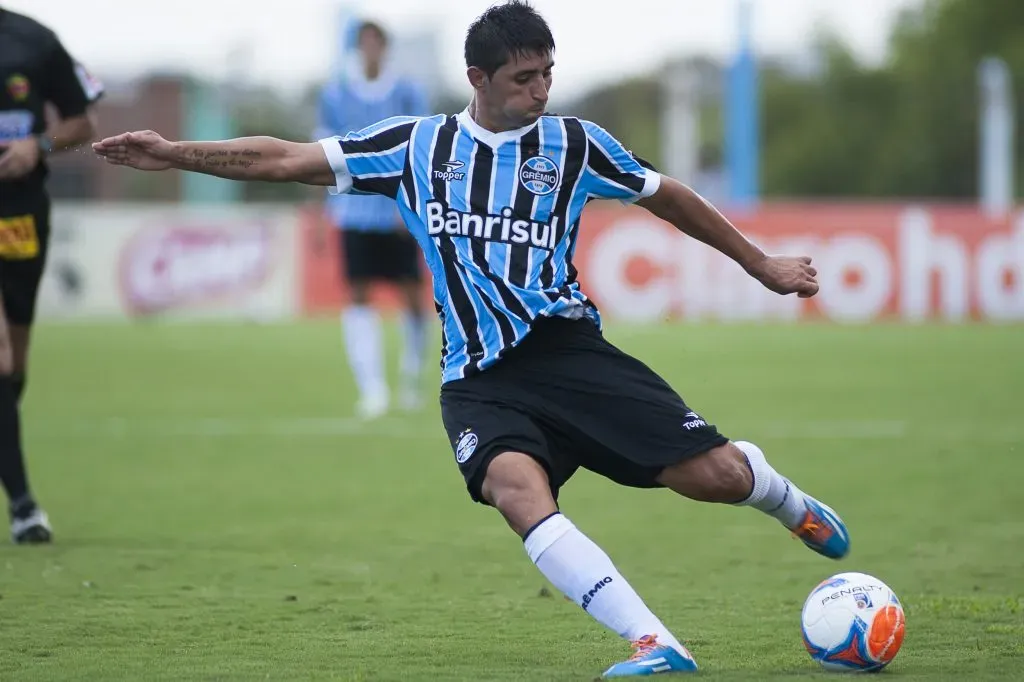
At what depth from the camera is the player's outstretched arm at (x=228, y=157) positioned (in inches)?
188

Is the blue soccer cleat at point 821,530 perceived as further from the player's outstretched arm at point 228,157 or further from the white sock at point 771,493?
the player's outstretched arm at point 228,157

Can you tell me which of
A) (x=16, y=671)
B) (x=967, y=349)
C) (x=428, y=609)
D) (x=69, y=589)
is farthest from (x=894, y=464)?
(x=967, y=349)

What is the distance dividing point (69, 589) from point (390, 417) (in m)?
7.00

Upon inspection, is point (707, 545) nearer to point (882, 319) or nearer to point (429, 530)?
point (429, 530)

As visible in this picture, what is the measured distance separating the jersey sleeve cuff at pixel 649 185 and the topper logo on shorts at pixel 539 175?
32cm

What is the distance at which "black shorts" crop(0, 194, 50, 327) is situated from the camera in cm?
725

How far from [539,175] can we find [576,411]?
Answer: 0.73m

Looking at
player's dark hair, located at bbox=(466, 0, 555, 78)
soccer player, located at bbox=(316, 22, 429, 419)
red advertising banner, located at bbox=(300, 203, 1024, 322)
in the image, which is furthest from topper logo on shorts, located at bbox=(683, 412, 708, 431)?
red advertising banner, located at bbox=(300, 203, 1024, 322)

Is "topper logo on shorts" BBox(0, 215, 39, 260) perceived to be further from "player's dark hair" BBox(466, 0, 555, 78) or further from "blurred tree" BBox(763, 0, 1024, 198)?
"blurred tree" BBox(763, 0, 1024, 198)

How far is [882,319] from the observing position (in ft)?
81.5

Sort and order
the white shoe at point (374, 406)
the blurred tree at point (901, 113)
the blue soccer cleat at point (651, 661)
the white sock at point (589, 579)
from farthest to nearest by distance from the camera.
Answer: the blurred tree at point (901, 113), the white shoe at point (374, 406), the white sock at point (589, 579), the blue soccer cleat at point (651, 661)

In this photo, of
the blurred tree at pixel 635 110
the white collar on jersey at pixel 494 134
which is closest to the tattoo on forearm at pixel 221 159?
the white collar on jersey at pixel 494 134

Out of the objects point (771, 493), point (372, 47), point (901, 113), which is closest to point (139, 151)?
point (771, 493)

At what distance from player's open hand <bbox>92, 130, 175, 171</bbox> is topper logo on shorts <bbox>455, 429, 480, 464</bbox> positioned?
1.18 m
